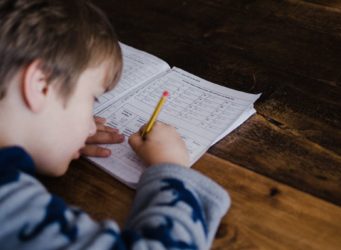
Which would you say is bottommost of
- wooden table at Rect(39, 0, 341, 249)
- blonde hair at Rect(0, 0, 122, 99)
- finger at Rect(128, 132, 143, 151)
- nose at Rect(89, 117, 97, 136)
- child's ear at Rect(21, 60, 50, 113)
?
wooden table at Rect(39, 0, 341, 249)

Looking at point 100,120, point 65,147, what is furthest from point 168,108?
point 65,147

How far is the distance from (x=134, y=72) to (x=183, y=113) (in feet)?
0.62

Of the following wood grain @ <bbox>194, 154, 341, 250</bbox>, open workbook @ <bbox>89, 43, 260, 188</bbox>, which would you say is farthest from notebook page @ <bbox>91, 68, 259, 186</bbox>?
wood grain @ <bbox>194, 154, 341, 250</bbox>

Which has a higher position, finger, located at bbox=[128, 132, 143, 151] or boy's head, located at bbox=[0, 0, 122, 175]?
boy's head, located at bbox=[0, 0, 122, 175]

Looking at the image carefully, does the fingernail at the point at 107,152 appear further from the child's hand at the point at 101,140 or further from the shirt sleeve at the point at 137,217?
the shirt sleeve at the point at 137,217

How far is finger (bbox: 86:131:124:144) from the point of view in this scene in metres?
0.88

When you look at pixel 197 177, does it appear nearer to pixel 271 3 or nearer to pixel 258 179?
pixel 258 179

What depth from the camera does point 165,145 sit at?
812 mm

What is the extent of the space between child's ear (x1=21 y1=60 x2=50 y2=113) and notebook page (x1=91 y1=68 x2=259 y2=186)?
179 millimetres

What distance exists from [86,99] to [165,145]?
6.0 inches

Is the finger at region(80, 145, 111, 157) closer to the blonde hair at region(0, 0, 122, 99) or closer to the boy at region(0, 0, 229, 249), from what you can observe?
the boy at region(0, 0, 229, 249)

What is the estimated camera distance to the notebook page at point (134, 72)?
3.28 ft

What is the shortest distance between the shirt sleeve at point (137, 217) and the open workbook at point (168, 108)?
9 cm

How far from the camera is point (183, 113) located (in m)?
0.95
